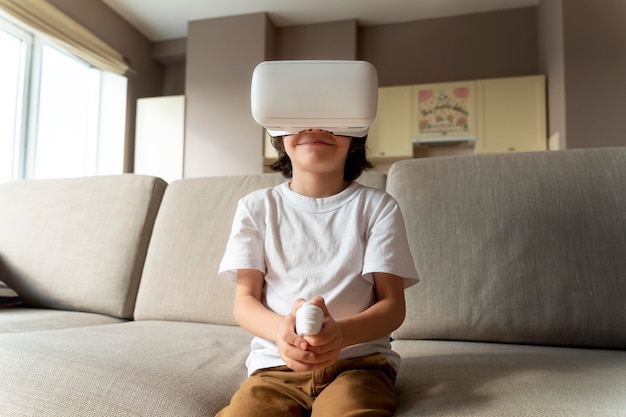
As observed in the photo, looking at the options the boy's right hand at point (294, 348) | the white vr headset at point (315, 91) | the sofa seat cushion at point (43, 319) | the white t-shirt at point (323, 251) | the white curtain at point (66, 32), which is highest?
the white curtain at point (66, 32)

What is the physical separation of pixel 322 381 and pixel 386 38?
180 inches

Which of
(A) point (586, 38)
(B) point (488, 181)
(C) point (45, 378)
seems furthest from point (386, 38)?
(C) point (45, 378)

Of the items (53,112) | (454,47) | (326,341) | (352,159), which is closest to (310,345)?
(326,341)

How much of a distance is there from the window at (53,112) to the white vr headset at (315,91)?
3697 mm

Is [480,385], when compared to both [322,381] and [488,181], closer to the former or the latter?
[322,381]

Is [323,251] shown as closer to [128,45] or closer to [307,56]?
[307,56]

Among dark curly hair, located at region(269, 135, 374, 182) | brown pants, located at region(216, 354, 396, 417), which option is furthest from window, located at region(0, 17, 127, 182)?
brown pants, located at region(216, 354, 396, 417)

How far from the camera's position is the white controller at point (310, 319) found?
23.1 inches

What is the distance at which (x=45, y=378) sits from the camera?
78cm

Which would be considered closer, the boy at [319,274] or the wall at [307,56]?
the boy at [319,274]

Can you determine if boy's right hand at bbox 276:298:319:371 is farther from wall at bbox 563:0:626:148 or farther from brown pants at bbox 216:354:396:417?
wall at bbox 563:0:626:148

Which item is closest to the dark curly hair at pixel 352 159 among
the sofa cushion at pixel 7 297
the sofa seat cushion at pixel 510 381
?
the sofa seat cushion at pixel 510 381

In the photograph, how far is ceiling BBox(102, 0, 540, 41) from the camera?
439cm

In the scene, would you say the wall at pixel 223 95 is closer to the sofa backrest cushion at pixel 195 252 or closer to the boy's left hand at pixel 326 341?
the sofa backrest cushion at pixel 195 252
